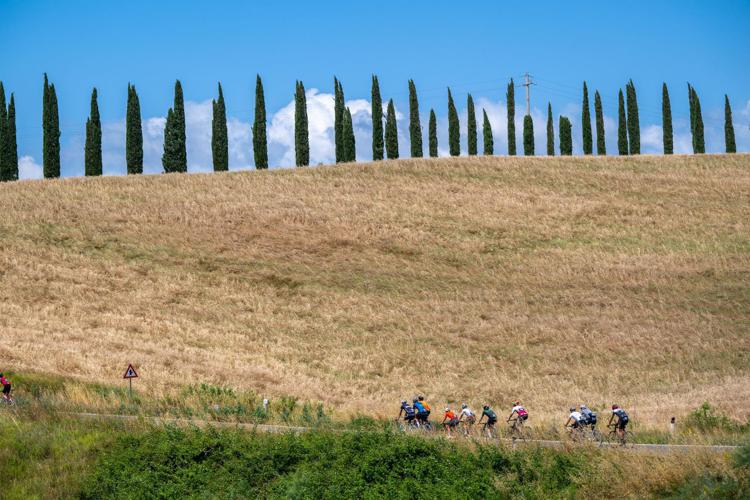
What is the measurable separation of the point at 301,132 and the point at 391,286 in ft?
123

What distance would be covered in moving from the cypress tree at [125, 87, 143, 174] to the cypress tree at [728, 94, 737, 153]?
68.3 m

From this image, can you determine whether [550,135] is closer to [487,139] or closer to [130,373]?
[487,139]

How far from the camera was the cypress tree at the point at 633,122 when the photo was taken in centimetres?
9556

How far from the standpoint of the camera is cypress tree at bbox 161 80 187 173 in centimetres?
7862

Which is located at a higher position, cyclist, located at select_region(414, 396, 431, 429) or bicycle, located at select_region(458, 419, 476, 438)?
cyclist, located at select_region(414, 396, 431, 429)

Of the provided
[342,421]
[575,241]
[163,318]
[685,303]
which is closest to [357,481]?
[342,421]

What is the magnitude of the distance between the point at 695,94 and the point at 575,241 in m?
49.1

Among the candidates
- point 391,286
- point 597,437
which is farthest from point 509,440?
point 391,286

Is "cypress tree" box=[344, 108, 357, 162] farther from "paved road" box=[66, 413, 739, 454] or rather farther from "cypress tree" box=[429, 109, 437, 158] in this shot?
"paved road" box=[66, 413, 739, 454]

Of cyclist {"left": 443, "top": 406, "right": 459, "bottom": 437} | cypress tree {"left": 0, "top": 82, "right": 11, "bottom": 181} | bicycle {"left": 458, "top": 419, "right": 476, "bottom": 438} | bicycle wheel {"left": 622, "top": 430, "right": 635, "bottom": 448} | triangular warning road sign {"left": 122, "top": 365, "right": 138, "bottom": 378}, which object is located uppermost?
cypress tree {"left": 0, "top": 82, "right": 11, "bottom": 181}

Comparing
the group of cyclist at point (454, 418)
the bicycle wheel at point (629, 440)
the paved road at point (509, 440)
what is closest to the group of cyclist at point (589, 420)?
the bicycle wheel at point (629, 440)

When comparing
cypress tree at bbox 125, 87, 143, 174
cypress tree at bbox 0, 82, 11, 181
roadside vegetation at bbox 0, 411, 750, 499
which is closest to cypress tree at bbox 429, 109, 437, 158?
cypress tree at bbox 125, 87, 143, 174

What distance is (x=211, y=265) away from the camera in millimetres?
52062

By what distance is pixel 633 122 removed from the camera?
9612 centimetres
